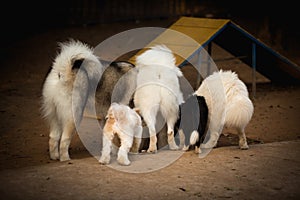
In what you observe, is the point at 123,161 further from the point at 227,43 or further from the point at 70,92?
the point at 227,43

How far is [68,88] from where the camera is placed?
5758 millimetres

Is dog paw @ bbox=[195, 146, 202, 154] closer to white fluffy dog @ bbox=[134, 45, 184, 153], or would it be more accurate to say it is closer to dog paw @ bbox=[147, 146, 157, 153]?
white fluffy dog @ bbox=[134, 45, 184, 153]

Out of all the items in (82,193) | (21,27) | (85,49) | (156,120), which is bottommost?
(82,193)

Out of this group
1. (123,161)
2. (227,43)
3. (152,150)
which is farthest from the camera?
(227,43)

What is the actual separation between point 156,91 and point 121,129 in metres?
0.83

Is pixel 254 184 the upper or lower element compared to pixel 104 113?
lower

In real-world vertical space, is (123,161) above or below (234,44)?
below

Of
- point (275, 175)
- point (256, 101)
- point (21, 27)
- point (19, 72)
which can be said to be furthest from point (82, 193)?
point (21, 27)

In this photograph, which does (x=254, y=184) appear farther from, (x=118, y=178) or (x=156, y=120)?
(x=156, y=120)

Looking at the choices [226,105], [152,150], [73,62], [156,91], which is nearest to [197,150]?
[152,150]

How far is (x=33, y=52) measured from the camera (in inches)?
495

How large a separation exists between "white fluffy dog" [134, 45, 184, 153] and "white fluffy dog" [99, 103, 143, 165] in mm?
271

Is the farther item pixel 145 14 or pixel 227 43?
pixel 145 14

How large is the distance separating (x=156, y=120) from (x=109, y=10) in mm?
10038
